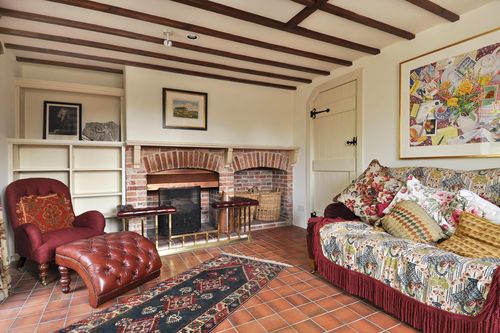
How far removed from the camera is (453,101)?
102 inches

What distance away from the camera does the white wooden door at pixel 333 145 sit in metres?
3.70

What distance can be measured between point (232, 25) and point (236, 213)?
263 centimetres

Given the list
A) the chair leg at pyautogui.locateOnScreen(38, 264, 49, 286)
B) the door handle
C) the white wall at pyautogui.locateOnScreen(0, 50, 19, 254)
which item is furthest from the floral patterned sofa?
the white wall at pyautogui.locateOnScreen(0, 50, 19, 254)

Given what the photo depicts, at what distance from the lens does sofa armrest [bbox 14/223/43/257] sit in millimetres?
2436

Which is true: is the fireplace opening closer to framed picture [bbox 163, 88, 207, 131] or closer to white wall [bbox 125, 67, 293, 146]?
white wall [bbox 125, 67, 293, 146]

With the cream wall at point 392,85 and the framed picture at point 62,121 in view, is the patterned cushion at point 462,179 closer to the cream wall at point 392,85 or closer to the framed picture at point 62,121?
the cream wall at point 392,85

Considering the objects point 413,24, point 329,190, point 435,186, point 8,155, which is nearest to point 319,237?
point 435,186

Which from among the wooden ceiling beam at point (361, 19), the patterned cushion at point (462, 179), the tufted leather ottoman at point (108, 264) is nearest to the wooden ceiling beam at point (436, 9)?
the wooden ceiling beam at point (361, 19)

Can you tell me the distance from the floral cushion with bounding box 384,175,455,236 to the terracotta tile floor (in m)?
0.87

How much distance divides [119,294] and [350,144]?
3122 millimetres

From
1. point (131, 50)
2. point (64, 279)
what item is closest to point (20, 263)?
point (64, 279)

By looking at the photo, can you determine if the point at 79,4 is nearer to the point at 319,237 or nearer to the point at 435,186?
the point at 319,237

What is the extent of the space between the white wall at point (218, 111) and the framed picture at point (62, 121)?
0.75 m

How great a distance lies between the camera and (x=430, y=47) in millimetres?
2785
